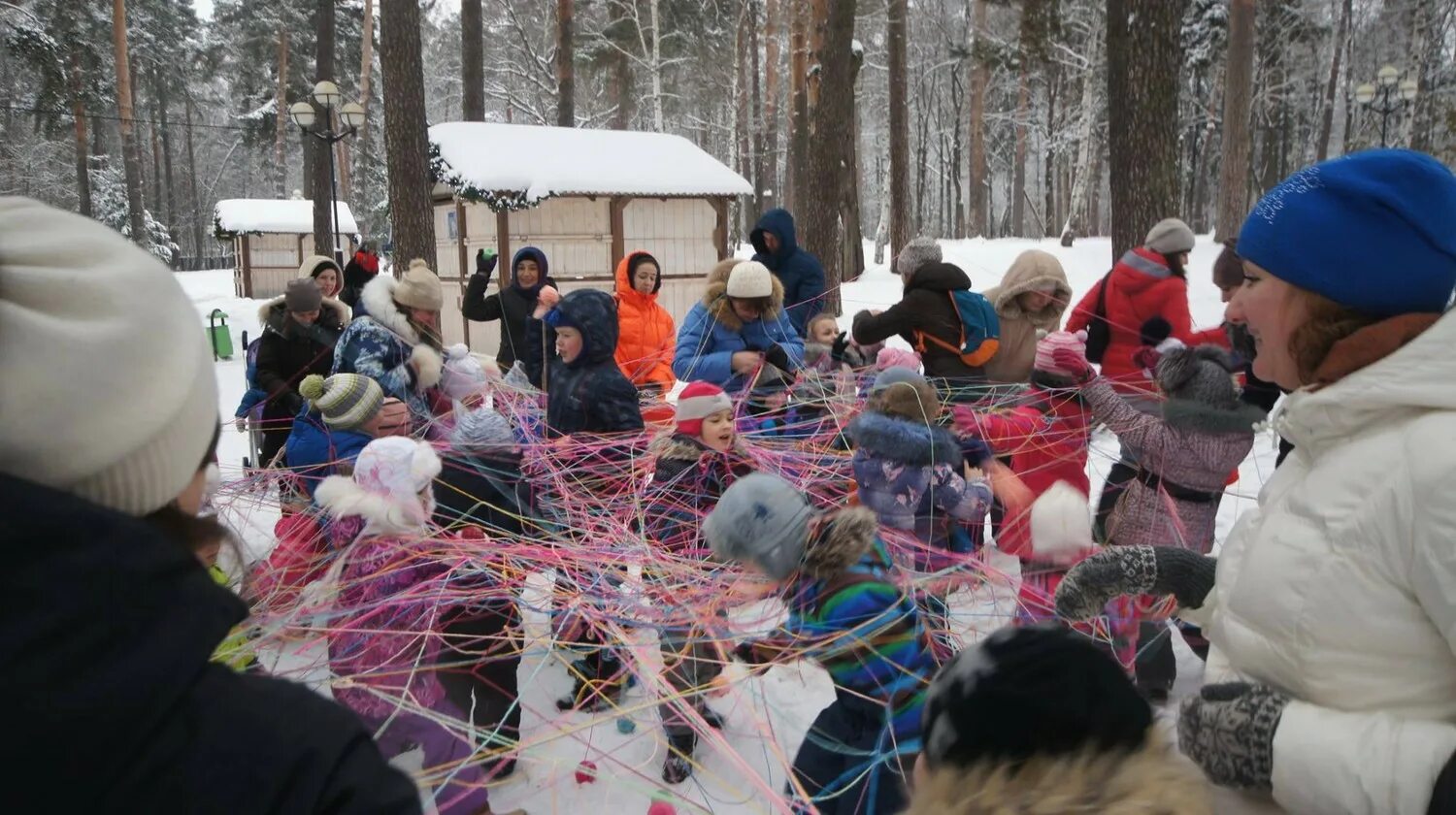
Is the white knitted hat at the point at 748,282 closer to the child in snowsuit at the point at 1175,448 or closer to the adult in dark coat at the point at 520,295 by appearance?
the child in snowsuit at the point at 1175,448

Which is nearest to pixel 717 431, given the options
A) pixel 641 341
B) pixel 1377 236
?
pixel 641 341

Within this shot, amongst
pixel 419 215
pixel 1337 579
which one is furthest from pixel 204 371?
pixel 419 215

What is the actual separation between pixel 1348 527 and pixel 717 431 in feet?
9.42

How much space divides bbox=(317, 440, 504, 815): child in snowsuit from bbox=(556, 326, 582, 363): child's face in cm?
126

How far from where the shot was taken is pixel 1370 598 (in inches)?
48.7

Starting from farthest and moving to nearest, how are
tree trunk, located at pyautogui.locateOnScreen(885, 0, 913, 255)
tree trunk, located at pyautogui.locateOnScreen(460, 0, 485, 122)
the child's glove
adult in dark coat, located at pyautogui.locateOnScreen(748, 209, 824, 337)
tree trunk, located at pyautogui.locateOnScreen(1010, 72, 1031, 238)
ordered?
tree trunk, located at pyautogui.locateOnScreen(1010, 72, 1031, 238) < tree trunk, located at pyautogui.locateOnScreen(460, 0, 485, 122) < tree trunk, located at pyautogui.locateOnScreen(885, 0, 913, 255) < adult in dark coat, located at pyautogui.locateOnScreen(748, 209, 824, 337) < the child's glove

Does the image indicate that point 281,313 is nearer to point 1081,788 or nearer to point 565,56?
point 1081,788

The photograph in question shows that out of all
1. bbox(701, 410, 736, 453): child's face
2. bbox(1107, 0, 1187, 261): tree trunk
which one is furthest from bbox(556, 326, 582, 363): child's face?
bbox(1107, 0, 1187, 261): tree trunk

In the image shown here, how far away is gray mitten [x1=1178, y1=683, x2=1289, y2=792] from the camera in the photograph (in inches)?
51.8

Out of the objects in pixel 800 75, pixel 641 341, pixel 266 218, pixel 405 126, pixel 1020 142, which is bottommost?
pixel 641 341

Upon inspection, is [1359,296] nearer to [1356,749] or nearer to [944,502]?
[1356,749]

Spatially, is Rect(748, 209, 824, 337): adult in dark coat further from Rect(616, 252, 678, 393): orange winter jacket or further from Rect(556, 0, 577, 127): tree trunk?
Rect(556, 0, 577, 127): tree trunk

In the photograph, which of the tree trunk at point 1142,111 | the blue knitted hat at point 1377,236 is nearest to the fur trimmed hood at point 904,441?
the blue knitted hat at point 1377,236

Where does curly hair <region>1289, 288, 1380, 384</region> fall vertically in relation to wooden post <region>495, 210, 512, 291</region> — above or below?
below
